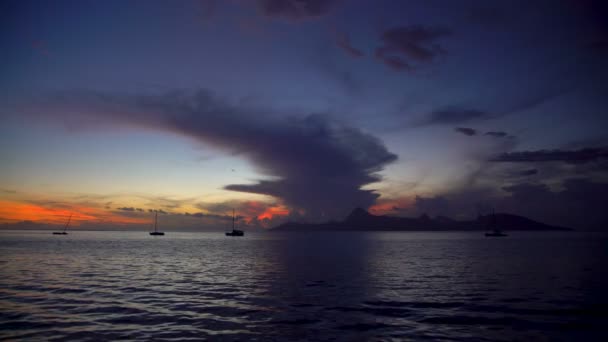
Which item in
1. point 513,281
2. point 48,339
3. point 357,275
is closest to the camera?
point 48,339

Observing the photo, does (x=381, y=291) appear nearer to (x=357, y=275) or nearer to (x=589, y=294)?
(x=357, y=275)

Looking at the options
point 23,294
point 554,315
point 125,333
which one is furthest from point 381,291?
point 23,294

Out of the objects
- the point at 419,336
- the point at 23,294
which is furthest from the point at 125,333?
the point at 23,294

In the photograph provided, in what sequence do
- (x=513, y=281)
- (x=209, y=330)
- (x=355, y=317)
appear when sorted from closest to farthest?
(x=209, y=330) → (x=355, y=317) → (x=513, y=281)

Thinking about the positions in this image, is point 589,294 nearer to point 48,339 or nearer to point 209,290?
point 209,290

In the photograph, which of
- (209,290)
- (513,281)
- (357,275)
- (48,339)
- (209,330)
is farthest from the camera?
(357,275)

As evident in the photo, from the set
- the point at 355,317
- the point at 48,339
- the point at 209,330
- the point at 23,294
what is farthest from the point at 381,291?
the point at 23,294

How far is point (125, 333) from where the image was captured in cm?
2069

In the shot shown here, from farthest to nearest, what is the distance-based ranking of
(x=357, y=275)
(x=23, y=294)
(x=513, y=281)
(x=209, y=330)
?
(x=357, y=275) < (x=513, y=281) < (x=23, y=294) < (x=209, y=330)

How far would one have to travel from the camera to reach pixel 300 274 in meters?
49.4

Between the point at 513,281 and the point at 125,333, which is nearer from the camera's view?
the point at 125,333

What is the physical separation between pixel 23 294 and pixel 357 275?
36.2 meters

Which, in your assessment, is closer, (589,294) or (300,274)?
(589,294)

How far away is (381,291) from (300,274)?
636 inches
